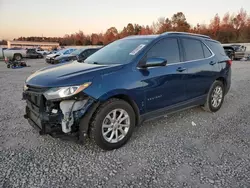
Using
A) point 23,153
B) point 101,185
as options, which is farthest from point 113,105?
point 23,153

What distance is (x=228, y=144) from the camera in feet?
10.6

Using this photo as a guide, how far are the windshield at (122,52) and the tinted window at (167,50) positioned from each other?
0.17 meters

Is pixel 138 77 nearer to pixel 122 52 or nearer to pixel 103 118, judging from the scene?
pixel 122 52

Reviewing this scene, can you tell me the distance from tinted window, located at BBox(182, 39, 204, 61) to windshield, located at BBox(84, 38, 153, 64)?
0.87m

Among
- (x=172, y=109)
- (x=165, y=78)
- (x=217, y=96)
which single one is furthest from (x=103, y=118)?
(x=217, y=96)

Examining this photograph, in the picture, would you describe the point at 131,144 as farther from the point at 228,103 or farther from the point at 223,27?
the point at 223,27

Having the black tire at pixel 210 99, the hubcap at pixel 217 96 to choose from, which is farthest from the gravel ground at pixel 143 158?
the hubcap at pixel 217 96

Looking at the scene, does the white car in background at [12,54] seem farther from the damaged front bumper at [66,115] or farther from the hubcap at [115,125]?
the hubcap at [115,125]

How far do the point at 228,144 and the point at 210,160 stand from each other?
26.4 inches

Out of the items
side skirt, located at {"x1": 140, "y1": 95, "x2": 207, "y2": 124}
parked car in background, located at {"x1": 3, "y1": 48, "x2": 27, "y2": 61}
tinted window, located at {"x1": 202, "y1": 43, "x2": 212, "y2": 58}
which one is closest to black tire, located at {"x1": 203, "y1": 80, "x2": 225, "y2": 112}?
side skirt, located at {"x1": 140, "y1": 95, "x2": 207, "y2": 124}

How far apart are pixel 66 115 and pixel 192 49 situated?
285 centimetres

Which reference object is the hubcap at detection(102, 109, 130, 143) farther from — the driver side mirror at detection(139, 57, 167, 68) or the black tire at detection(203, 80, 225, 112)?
the black tire at detection(203, 80, 225, 112)

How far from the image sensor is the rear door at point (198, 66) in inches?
154

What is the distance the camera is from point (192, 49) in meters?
4.07
